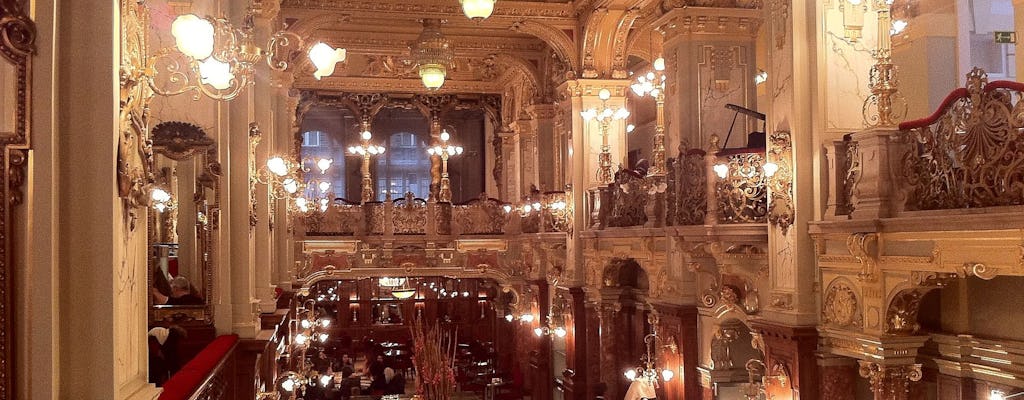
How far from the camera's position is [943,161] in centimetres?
664

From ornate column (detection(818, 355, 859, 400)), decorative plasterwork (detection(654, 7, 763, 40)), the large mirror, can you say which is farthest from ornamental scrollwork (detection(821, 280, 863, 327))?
the large mirror

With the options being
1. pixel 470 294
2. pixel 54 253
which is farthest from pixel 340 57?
pixel 470 294

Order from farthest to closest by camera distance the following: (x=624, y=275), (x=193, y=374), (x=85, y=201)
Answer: (x=624, y=275) → (x=193, y=374) → (x=85, y=201)

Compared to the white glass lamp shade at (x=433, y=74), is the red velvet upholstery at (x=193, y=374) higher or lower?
lower

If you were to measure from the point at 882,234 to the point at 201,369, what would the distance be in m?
5.23

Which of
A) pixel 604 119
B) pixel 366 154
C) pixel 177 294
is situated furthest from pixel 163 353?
pixel 366 154

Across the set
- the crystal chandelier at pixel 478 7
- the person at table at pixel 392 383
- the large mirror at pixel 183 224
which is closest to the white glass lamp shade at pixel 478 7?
the crystal chandelier at pixel 478 7

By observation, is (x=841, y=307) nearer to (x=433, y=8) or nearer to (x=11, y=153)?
(x=11, y=153)

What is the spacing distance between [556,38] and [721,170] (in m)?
6.88

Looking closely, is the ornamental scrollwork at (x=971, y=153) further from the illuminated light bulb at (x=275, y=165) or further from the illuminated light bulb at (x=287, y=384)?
the illuminated light bulb at (x=287, y=384)

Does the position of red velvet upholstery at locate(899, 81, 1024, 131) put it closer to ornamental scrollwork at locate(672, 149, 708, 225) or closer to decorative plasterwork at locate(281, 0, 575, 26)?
ornamental scrollwork at locate(672, 149, 708, 225)

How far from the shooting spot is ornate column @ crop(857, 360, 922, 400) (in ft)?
24.0

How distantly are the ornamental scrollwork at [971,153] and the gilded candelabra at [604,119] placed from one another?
7.21 m

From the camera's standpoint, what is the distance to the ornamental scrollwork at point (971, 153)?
5.97 meters
